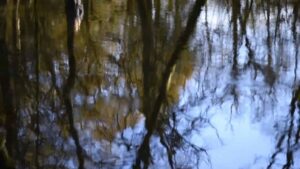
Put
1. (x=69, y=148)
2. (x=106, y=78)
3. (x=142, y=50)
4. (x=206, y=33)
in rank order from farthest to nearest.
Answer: (x=206, y=33) < (x=142, y=50) < (x=106, y=78) < (x=69, y=148)

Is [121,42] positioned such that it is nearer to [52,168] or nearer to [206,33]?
[206,33]

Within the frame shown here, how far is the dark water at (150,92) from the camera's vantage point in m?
6.27

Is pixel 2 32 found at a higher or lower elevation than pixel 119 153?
higher

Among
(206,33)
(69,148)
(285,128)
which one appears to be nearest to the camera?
(69,148)

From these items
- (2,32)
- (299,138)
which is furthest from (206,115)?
(2,32)

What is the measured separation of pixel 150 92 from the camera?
827cm

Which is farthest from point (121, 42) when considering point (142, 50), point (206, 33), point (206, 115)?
point (206, 115)

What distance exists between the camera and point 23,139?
259 inches

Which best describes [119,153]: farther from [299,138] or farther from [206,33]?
[206,33]

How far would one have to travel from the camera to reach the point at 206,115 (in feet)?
23.7

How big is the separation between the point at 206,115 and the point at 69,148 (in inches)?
66.5

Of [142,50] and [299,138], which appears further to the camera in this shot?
[142,50]

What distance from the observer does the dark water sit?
6.27 m

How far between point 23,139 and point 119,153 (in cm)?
106
